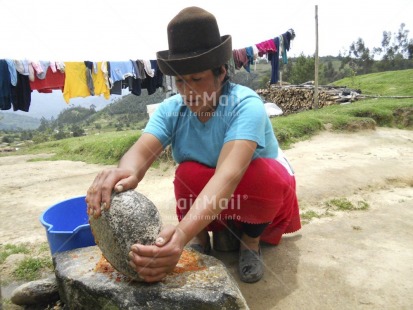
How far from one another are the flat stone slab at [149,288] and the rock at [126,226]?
0.33 ft

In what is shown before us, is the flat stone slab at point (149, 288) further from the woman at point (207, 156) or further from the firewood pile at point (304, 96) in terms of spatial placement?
the firewood pile at point (304, 96)

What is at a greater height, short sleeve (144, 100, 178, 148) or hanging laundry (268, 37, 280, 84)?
hanging laundry (268, 37, 280, 84)

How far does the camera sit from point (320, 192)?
4379 millimetres

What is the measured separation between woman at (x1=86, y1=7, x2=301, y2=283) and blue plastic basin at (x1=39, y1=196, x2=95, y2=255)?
66 centimetres

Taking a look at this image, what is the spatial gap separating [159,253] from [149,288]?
11.9 inches

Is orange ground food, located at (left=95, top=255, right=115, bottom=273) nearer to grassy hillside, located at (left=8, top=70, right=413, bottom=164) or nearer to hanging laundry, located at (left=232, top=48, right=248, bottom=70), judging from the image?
grassy hillside, located at (left=8, top=70, right=413, bottom=164)

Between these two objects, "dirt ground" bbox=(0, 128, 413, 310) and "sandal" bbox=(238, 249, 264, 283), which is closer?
"dirt ground" bbox=(0, 128, 413, 310)

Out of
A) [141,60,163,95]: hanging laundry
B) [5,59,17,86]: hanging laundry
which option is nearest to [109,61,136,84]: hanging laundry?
[141,60,163,95]: hanging laundry

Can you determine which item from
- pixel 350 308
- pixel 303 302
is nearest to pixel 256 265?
pixel 303 302

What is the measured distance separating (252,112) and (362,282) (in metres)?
1.43

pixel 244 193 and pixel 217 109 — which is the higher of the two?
pixel 217 109

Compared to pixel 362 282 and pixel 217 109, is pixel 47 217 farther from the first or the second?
pixel 362 282

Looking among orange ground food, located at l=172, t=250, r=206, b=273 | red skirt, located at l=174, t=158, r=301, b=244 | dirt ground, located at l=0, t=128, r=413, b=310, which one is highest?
red skirt, located at l=174, t=158, r=301, b=244

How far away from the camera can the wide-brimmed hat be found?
2.07m
